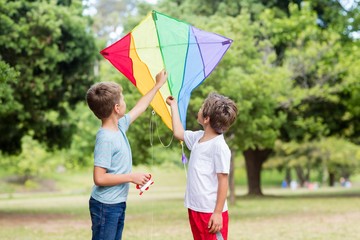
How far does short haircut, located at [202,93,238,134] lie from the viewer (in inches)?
204

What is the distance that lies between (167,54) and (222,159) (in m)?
2.07

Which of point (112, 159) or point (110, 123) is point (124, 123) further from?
point (112, 159)

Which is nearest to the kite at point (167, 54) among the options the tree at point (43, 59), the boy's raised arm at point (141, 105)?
the boy's raised arm at point (141, 105)

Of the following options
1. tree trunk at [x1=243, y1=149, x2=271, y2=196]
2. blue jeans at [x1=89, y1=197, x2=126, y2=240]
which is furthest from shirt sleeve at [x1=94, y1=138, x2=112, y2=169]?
tree trunk at [x1=243, y1=149, x2=271, y2=196]

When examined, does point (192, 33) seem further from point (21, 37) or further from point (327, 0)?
point (327, 0)

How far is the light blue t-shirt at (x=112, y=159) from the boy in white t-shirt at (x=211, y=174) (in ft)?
1.86

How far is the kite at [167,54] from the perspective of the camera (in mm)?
6770

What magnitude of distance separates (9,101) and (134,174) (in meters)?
11.1

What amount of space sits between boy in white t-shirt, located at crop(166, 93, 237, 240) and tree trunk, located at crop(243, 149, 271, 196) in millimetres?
27457

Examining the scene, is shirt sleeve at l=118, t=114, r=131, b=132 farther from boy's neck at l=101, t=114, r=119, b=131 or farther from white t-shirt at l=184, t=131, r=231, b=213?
white t-shirt at l=184, t=131, r=231, b=213

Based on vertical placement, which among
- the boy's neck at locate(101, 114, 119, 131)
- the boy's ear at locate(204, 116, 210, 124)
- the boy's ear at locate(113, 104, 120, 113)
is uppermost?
the boy's ear at locate(113, 104, 120, 113)

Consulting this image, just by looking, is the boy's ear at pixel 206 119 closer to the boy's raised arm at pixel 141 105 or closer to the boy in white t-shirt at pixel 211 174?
the boy in white t-shirt at pixel 211 174

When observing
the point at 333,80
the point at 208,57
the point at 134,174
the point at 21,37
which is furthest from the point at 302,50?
the point at 134,174

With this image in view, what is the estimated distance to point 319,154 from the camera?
52.8m
